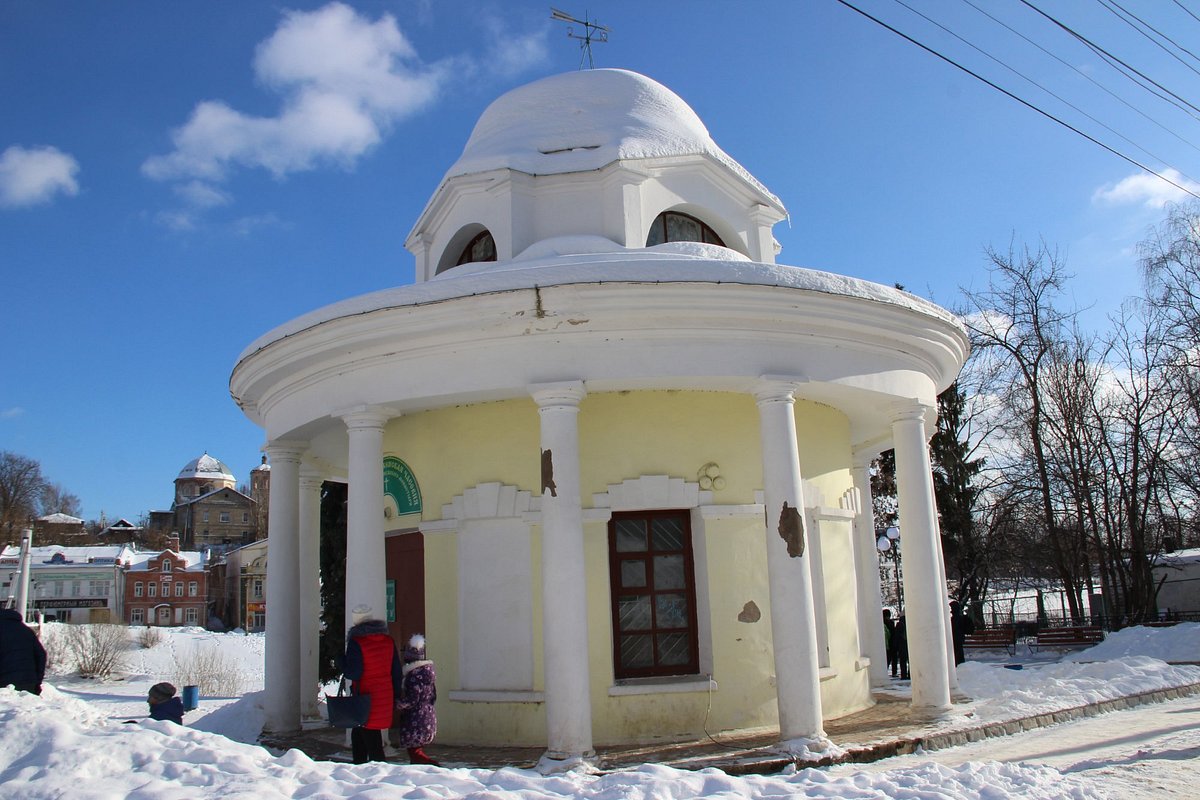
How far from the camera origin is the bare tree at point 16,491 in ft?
202

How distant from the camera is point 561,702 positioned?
289 inches

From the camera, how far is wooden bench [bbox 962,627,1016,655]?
23.0 metres

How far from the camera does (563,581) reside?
754 cm

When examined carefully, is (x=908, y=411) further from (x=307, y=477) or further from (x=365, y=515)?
(x=307, y=477)

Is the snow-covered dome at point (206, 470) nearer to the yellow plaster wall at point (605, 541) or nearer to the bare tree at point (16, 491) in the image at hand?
the bare tree at point (16, 491)

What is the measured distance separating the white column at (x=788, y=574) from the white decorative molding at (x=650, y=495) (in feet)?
3.49

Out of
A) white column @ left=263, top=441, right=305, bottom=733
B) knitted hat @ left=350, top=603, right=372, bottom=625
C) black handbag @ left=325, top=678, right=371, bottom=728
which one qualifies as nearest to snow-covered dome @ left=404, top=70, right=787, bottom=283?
white column @ left=263, top=441, right=305, bottom=733

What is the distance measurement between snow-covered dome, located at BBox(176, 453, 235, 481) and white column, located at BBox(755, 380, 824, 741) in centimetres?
10423

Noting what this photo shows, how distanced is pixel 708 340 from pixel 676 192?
3.93 m

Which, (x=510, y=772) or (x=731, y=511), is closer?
(x=510, y=772)

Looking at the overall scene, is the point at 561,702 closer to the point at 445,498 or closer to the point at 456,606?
the point at 456,606

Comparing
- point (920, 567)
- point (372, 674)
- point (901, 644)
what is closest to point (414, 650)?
point (372, 674)

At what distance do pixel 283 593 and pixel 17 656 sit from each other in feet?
12.4

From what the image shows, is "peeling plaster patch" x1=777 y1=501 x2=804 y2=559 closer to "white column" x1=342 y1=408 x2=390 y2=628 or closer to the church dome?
"white column" x1=342 y1=408 x2=390 y2=628
